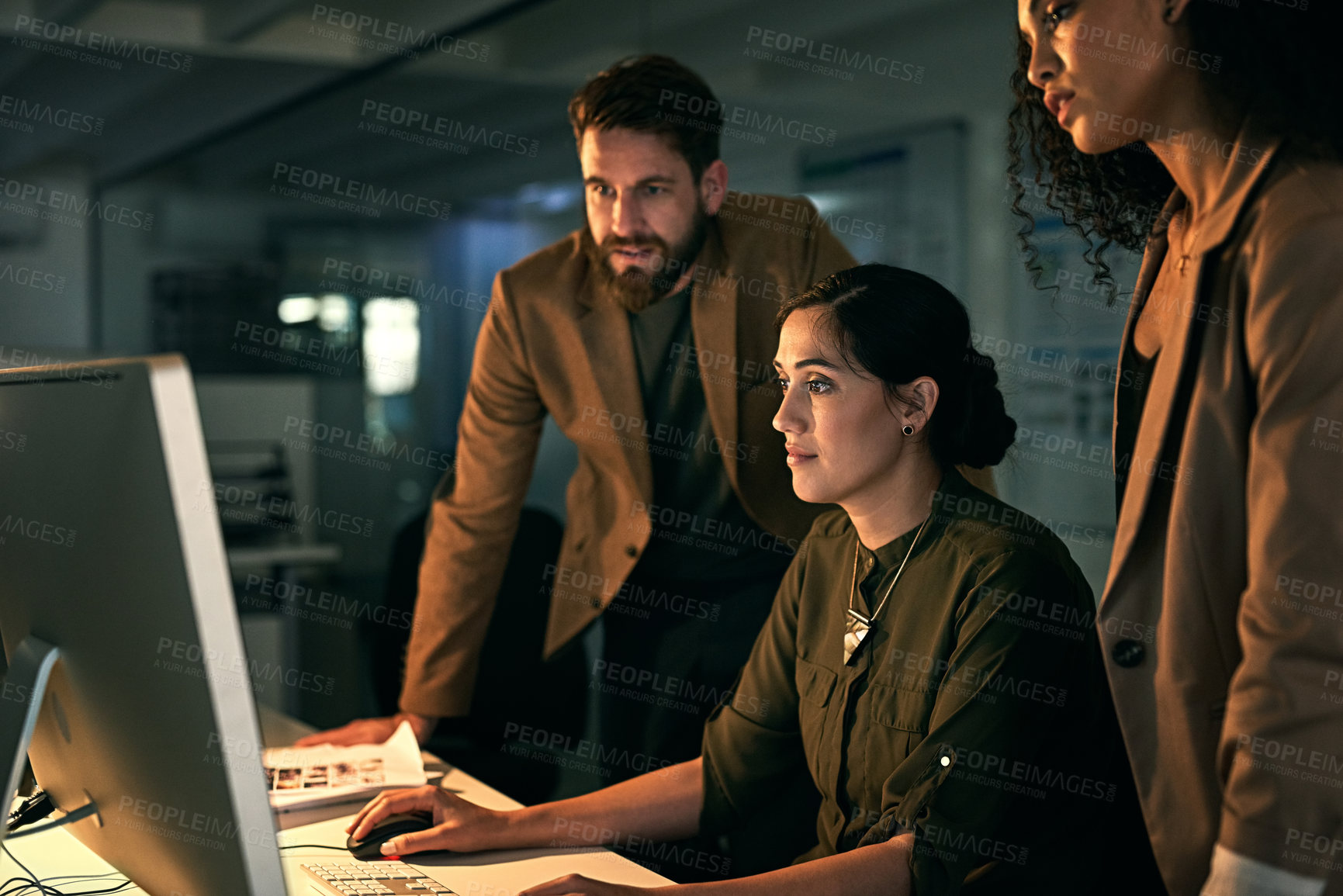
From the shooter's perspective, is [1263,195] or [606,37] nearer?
[1263,195]

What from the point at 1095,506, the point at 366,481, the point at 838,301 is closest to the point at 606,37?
the point at 366,481

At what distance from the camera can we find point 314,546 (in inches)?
162

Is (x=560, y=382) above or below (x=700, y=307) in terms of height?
below

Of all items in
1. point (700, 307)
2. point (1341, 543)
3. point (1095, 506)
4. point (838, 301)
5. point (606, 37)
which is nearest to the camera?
point (1341, 543)

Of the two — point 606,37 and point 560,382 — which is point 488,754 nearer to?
point 560,382

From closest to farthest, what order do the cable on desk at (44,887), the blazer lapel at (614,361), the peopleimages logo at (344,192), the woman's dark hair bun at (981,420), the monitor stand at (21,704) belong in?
the monitor stand at (21,704) < the cable on desk at (44,887) < the woman's dark hair bun at (981,420) < the blazer lapel at (614,361) < the peopleimages logo at (344,192)

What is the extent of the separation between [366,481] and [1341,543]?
3640mm

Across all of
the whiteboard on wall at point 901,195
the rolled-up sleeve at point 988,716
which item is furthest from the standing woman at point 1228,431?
the whiteboard on wall at point 901,195

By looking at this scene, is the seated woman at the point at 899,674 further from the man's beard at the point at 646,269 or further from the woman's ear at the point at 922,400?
the man's beard at the point at 646,269

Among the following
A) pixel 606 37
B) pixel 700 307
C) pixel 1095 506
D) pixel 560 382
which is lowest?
pixel 1095 506

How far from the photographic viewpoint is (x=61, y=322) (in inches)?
165

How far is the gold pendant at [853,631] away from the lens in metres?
1.41

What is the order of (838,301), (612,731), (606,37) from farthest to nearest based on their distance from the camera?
(606,37) < (612,731) < (838,301)

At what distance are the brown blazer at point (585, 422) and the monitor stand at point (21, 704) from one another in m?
1.14
